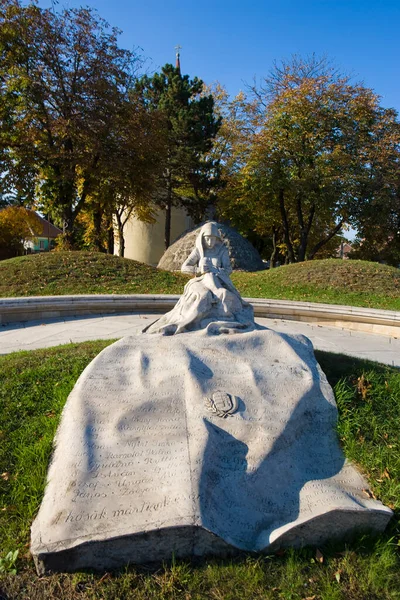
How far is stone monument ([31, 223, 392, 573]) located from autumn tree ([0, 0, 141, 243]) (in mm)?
16495

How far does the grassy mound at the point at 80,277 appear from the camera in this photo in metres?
11.7

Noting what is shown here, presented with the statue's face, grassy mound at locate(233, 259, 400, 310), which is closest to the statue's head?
the statue's face

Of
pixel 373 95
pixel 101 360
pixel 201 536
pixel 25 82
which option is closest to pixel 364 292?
pixel 101 360

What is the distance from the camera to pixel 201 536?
8.09 ft

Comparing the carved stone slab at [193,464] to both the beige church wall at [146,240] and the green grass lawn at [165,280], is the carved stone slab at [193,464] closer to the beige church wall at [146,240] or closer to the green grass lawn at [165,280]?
the green grass lawn at [165,280]

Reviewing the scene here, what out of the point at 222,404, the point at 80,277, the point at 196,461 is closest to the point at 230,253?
the point at 80,277

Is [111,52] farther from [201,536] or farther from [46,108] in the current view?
[201,536]

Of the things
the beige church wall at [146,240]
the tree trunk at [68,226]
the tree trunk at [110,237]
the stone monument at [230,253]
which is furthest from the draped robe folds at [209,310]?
the beige church wall at [146,240]

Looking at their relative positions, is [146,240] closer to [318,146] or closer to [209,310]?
[318,146]

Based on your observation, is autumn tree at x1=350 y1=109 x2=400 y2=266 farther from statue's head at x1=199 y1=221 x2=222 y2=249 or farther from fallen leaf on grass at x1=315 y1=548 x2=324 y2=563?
fallen leaf on grass at x1=315 y1=548 x2=324 y2=563

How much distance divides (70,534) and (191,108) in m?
25.6

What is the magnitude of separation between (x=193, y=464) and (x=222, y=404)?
714mm

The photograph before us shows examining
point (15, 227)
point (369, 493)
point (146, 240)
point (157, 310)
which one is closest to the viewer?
point (369, 493)

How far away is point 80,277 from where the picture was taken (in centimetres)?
1264
